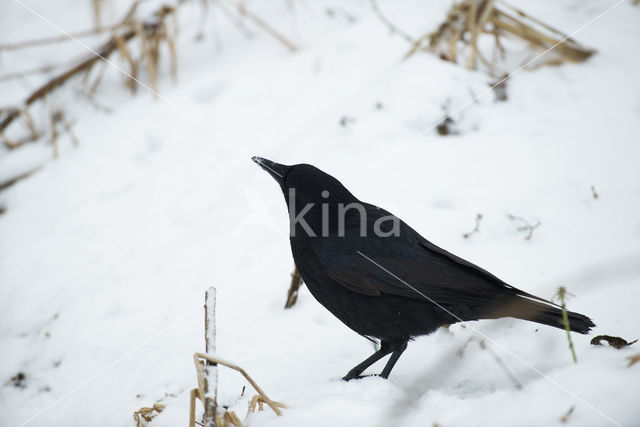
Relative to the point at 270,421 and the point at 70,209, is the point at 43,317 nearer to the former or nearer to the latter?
the point at 70,209

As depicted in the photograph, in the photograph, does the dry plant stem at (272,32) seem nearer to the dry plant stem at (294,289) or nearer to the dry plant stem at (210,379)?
the dry plant stem at (294,289)

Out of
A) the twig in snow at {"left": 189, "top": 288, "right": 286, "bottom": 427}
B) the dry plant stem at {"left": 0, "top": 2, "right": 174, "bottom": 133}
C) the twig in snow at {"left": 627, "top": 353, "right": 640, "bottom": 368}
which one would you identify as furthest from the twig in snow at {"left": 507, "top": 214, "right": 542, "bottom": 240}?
the dry plant stem at {"left": 0, "top": 2, "right": 174, "bottom": 133}

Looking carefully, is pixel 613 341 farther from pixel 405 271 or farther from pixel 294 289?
pixel 294 289

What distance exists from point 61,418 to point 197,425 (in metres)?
0.85

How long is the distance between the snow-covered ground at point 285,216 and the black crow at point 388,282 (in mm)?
137

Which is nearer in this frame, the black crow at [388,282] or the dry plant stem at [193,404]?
the dry plant stem at [193,404]

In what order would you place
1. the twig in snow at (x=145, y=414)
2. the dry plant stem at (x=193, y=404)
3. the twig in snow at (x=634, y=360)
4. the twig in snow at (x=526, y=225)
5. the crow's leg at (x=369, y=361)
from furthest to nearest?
the twig in snow at (x=526, y=225), the crow's leg at (x=369, y=361), the twig in snow at (x=145, y=414), the dry plant stem at (x=193, y=404), the twig in snow at (x=634, y=360)

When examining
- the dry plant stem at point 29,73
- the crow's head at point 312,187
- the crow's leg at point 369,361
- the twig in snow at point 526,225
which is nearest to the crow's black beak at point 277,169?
the crow's head at point 312,187

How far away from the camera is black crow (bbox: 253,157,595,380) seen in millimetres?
2088

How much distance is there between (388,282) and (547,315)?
1.95 feet

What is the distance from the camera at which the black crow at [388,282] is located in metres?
2.09

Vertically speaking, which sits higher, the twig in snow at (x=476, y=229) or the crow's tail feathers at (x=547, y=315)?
the crow's tail feathers at (x=547, y=315)

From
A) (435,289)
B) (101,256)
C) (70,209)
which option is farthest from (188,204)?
(435,289)

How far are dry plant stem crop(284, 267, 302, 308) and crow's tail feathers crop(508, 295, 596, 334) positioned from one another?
102 cm
